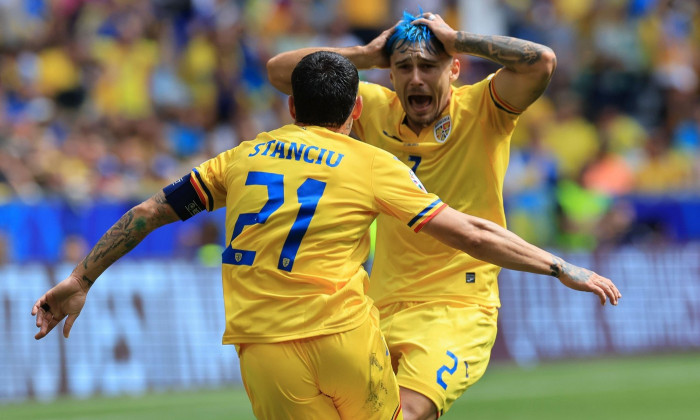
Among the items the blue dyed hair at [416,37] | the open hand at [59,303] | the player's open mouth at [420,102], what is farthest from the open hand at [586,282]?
the open hand at [59,303]

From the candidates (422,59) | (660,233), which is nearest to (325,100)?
(422,59)

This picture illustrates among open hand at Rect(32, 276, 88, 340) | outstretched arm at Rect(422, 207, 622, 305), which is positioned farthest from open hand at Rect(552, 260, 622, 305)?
open hand at Rect(32, 276, 88, 340)

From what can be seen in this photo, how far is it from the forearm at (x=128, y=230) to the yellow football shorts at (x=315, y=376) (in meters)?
0.77

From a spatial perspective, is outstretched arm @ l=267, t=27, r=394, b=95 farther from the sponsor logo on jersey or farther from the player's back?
the player's back

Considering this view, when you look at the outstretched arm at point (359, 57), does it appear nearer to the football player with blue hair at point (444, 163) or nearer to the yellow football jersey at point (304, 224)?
the football player with blue hair at point (444, 163)

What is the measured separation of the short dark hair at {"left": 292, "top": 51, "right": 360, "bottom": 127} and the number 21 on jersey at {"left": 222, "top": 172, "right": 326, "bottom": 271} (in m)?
0.35

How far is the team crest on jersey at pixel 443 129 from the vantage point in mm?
6648

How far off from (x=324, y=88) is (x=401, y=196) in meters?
0.60

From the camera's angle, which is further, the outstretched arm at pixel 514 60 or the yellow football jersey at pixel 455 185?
the yellow football jersey at pixel 455 185

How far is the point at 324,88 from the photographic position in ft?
→ 17.4

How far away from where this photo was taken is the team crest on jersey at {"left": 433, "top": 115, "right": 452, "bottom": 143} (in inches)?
262

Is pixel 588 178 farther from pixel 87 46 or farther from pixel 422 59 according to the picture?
pixel 422 59

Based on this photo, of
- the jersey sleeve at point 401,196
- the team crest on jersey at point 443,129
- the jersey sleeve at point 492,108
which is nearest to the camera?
the jersey sleeve at point 401,196

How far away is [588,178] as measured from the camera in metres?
16.3
